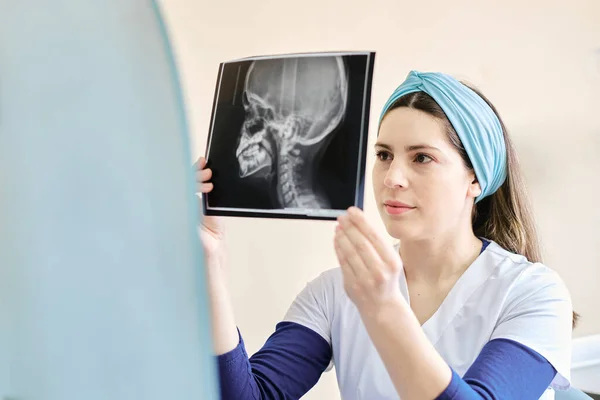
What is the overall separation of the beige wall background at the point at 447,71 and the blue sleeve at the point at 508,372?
64 centimetres

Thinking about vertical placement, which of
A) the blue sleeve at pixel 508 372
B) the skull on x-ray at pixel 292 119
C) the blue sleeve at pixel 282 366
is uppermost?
the skull on x-ray at pixel 292 119

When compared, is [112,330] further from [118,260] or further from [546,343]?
[546,343]

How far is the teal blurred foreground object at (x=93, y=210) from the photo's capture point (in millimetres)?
273

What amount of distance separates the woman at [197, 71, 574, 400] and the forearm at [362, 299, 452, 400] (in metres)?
0.13

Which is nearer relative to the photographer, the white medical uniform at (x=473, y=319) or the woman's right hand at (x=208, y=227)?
the woman's right hand at (x=208, y=227)

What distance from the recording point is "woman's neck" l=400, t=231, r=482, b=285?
123 centimetres

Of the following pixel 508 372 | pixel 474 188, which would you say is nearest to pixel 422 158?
pixel 474 188

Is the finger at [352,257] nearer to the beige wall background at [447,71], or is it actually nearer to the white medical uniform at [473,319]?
the white medical uniform at [473,319]

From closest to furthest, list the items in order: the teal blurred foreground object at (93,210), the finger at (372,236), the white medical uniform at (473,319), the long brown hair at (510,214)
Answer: the teal blurred foreground object at (93,210) → the finger at (372,236) → the white medical uniform at (473,319) → the long brown hair at (510,214)

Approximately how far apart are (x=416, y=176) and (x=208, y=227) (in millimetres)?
366

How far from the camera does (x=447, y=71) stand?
1.78m

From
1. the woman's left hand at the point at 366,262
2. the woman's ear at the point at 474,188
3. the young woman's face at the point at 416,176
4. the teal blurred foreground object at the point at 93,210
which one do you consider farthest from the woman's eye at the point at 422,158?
the teal blurred foreground object at the point at 93,210

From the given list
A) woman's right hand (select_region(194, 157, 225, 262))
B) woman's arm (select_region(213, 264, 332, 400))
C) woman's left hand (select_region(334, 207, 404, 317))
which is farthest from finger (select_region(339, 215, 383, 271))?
woman's arm (select_region(213, 264, 332, 400))

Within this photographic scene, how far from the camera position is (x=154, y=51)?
292 mm
